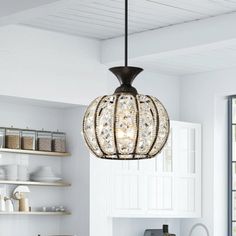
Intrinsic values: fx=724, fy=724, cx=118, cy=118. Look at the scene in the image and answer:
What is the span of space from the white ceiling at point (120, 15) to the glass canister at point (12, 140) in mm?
1045

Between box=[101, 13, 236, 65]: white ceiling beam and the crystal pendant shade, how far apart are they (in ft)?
8.37

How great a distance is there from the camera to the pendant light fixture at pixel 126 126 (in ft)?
11.0

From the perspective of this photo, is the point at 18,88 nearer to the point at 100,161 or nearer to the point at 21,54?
the point at 21,54

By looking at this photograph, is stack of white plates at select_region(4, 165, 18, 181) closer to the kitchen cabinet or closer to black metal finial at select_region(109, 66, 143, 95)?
the kitchen cabinet

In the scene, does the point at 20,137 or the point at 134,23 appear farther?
the point at 20,137

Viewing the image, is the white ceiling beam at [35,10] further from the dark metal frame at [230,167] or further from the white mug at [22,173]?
the dark metal frame at [230,167]

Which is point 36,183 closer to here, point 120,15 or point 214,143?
point 120,15

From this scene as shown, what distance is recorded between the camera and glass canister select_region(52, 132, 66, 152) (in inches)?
279

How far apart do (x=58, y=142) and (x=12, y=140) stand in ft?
1.80

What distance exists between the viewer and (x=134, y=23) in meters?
6.27

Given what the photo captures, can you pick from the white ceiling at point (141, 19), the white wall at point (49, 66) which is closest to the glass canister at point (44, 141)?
the white wall at point (49, 66)

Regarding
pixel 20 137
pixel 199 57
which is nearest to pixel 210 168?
pixel 199 57

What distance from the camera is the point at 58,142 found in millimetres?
7090

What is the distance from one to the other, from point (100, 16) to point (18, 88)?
3.31 feet
